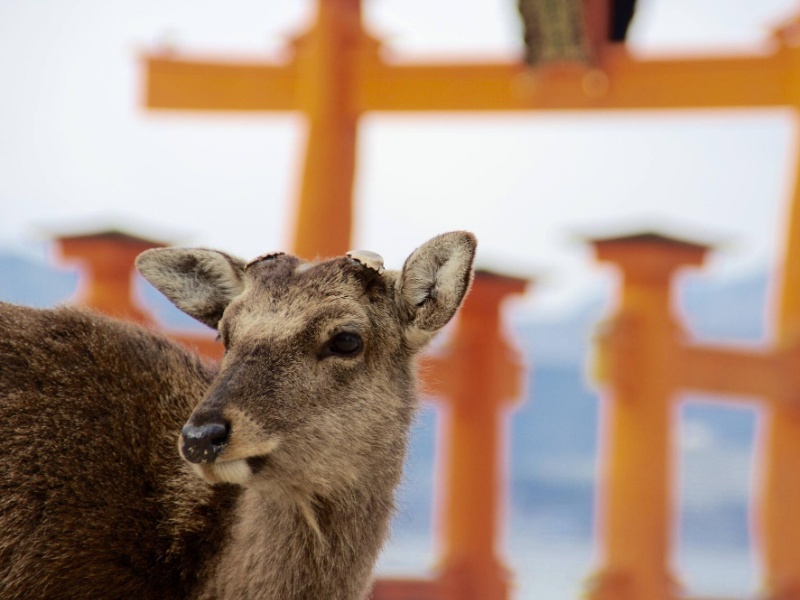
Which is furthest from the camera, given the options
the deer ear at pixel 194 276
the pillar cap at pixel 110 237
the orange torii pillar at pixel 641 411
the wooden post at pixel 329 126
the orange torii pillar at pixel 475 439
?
the wooden post at pixel 329 126

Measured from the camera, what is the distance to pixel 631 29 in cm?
585

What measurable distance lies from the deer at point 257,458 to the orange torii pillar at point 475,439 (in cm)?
297

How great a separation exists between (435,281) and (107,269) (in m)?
3.21

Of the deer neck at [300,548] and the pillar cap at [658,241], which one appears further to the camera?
the pillar cap at [658,241]

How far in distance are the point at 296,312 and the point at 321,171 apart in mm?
4047

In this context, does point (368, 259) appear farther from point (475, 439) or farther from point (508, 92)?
point (508, 92)

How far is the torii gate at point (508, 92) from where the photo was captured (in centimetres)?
547

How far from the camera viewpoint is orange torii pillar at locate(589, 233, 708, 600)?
485 centimetres

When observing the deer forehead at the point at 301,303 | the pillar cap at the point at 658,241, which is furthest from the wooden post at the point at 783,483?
the deer forehead at the point at 301,303

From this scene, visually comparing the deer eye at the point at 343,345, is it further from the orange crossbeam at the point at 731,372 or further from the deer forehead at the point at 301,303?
the orange crossbeam at the point at 731,372

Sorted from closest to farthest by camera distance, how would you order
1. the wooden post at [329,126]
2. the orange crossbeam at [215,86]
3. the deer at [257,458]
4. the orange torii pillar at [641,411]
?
1. the deer at [257,458]
2. the orange torii pillar at [641,411]
3. the wooden post at [329,126]
4. the orange crossbeam at [215,86]

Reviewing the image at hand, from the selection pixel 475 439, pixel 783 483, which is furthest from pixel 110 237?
pixel 783 483

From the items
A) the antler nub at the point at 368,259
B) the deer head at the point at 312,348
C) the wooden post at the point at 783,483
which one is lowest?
the wooden post at the point at 783,483

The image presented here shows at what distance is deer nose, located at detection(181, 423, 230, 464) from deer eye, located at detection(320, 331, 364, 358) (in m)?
0.30
